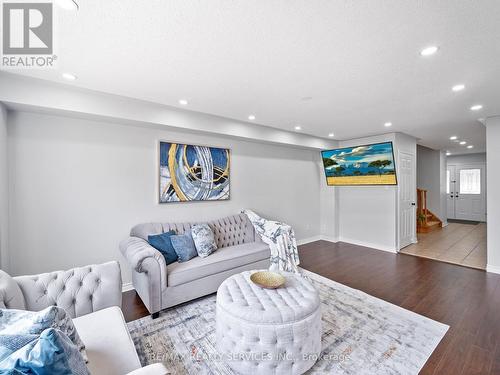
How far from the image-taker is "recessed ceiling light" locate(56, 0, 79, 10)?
1273 millimetres

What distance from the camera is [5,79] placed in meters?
2.14


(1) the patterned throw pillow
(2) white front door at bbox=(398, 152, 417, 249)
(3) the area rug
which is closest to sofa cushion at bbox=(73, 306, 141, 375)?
(3) the area rug

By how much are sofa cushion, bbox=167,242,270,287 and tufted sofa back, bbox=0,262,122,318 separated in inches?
28.4

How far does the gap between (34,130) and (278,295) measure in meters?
3.16

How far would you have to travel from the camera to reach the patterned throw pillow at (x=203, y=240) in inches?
117

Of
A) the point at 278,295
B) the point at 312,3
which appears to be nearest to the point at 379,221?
the point at 278,295

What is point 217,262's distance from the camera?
2820 mm

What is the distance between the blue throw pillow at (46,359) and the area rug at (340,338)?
1055mm

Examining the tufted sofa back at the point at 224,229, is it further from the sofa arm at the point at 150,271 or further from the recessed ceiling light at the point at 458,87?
the recessed ceiling light at the point at 458,87

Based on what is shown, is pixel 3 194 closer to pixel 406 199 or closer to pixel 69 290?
pixel 69 290

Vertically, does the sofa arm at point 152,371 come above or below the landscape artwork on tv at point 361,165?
below

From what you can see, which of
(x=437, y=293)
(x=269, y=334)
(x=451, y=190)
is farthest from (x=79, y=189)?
(x=451, y=190)

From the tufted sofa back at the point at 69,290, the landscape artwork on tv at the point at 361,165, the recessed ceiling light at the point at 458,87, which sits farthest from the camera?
the landscape artwork on tv at the point at 361,165

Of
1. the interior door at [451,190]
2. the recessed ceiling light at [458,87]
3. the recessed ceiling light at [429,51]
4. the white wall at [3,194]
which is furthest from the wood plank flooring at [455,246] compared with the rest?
the white wall at [3,194]
